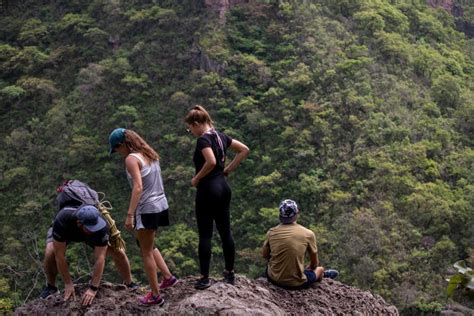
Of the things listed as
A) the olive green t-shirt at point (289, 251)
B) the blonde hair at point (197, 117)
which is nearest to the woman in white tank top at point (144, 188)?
the blonde hair at point (197, 117)

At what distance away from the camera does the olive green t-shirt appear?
5.96m

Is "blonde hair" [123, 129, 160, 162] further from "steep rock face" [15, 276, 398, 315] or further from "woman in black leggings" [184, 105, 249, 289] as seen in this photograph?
"steep rock face" [15, 276, 398, 315]

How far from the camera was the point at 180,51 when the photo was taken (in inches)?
1047

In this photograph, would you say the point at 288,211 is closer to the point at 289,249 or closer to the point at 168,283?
the point at 289,249

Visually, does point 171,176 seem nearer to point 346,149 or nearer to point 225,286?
point 346,149

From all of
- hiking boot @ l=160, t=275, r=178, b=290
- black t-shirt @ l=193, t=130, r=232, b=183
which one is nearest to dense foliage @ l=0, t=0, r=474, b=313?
hiking boot @ l=160, t=275, r=178, b=290

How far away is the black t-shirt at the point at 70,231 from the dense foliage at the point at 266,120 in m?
12.7

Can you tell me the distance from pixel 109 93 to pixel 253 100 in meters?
5.74

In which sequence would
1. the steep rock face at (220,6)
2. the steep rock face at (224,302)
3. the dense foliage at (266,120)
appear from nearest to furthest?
the steep rock face at (224,302)
the dense foliage at (266,120)
the steep rock face at (220,6)

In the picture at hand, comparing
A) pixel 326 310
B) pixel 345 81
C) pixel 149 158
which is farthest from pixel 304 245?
pixel 345 81

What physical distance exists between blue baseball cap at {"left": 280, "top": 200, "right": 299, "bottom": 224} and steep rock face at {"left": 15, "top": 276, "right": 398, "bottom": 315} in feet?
2.01

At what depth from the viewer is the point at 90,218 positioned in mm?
5328

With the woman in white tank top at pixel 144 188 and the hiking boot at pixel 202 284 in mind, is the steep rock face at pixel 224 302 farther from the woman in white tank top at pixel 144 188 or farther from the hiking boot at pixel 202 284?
the woman in white tank top at pixel 144 188

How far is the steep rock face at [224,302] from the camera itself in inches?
213
